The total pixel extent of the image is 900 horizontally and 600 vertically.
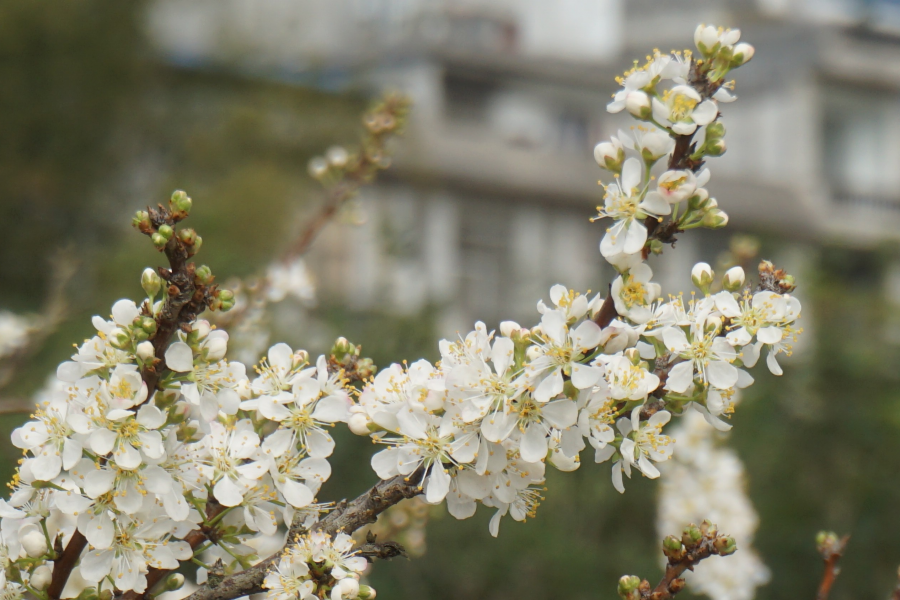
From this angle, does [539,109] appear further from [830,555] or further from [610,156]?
[610,156]

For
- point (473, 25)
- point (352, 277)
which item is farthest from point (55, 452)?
point (473, 25)

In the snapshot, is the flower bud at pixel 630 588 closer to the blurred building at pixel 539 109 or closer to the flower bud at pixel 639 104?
the flower bud at pixel 639 104

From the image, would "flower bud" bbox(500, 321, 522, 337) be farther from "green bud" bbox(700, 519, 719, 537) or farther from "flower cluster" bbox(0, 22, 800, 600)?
"green bud" bbox(700, 519, 719, 537)

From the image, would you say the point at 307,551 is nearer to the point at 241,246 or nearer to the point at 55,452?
the point at 55,452

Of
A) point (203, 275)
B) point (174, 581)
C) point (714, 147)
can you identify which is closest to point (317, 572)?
point (174, 581)

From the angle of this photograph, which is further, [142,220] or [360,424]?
[360,424]

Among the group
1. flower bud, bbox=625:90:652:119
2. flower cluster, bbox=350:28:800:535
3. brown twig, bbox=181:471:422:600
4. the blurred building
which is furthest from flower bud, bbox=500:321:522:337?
the blurred building

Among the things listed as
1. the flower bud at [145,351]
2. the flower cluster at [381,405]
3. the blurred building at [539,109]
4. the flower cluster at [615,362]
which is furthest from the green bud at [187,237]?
the blurred building at [539,109]
